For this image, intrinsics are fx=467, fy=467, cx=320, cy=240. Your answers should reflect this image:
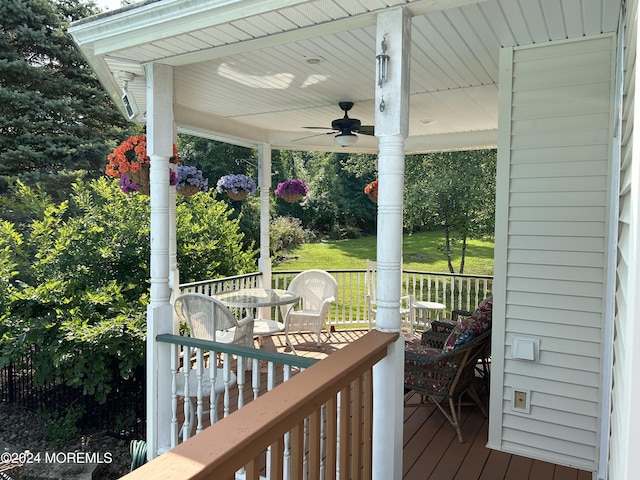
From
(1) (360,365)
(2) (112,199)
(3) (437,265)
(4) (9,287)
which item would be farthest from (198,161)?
(1) (360,365)

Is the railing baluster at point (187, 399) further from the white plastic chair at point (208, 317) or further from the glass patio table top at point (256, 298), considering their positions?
the glass patio table top at point (256, 298)

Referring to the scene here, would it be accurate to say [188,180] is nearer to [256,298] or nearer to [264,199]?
[256,298]

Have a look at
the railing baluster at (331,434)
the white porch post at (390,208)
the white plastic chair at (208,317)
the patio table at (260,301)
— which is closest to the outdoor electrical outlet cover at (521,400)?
the white porch post at (390,208)

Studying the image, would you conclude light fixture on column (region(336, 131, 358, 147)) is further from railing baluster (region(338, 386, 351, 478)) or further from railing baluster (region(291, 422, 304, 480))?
railing baluster (region(291, 422, 304, 480))

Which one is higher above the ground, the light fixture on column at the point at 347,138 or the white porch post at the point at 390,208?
the light fixture on column at the point at 347,138

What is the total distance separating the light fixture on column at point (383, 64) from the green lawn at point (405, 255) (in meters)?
13.2

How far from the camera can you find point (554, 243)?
9.60 feet

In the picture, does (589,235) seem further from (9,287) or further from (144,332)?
(9,287)

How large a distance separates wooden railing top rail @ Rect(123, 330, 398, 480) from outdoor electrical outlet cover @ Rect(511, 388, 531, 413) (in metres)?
1.49

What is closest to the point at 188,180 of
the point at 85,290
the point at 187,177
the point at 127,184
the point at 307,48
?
the point at 187,177

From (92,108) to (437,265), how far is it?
1150 cm

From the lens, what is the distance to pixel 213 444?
1.22 m

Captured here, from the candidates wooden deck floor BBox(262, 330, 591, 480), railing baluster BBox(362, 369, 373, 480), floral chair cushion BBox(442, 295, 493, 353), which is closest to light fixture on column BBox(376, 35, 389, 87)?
railing baluster BBox(362, 369, 373, 480)

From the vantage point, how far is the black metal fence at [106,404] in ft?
16.7
